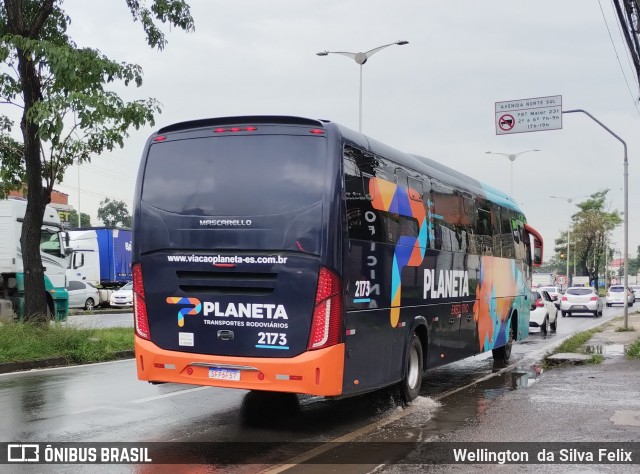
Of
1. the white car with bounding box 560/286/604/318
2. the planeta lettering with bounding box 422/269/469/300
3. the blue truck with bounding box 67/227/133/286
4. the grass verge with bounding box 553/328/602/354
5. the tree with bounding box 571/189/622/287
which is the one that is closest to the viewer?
the planeta lettering with bounding box 422/269/469/300

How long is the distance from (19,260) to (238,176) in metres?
13.8

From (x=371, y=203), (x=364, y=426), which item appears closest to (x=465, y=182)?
(x=371, y=203)

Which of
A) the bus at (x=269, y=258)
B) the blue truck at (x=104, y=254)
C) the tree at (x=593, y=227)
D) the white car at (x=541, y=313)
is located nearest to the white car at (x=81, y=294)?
the blue truck at (x=104, y=254)

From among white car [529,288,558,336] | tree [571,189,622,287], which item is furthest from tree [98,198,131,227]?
white car [529,288,558,336]

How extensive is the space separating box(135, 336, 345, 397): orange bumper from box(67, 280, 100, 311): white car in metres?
28.2

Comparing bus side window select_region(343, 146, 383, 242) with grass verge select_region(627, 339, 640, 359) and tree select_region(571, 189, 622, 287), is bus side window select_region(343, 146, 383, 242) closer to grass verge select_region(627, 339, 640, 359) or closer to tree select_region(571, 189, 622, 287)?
grass verge select_region(627, 339, 640, 359)

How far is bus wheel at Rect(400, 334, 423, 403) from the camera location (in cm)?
979

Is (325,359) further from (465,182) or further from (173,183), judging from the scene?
(465,182)

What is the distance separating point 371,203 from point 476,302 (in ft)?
16.8

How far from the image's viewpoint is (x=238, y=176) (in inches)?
317

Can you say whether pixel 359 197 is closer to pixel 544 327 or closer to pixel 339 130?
pixel 339 130

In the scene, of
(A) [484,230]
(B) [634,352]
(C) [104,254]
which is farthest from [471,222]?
(C) [104,254]

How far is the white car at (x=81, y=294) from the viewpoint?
34.7 metres

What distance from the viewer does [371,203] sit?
28.2ft
